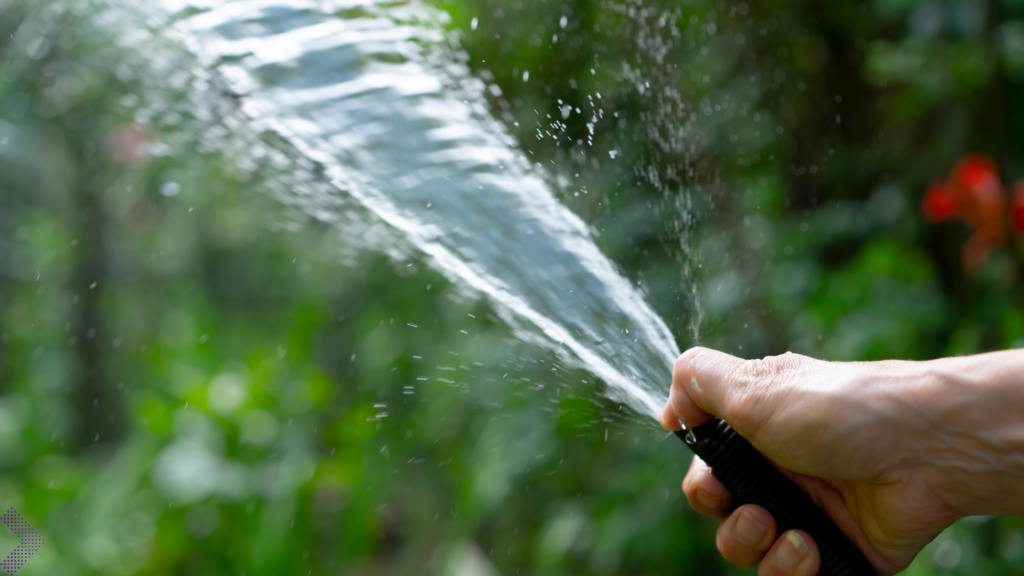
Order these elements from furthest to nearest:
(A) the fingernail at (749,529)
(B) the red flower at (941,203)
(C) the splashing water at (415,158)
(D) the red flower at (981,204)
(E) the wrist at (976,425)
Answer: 1. (B) the red flower at (941,203)
2. (D) the red flower at (981,204)
3. (C) the splashing water at (415,158)
4. (A) the fingernail at (749,529)
5. (E) the wrist at (976,425)

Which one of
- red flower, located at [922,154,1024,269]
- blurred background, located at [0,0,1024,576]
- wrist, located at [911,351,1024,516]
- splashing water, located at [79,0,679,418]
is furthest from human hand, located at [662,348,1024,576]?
red flower, located at [922,154,1024,269]

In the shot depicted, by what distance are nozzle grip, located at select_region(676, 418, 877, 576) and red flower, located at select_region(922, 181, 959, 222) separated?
3.64 feet

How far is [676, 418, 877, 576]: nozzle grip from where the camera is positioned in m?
0.59

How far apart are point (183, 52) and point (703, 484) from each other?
45.9 inches

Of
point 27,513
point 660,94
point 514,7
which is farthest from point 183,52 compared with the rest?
point 27,513

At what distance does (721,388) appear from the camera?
0.58m

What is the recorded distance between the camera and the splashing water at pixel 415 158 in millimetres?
776

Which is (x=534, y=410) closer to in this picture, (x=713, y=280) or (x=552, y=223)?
(x=713, y=280)

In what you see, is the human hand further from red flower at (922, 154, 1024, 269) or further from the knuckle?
red flower at (922, 154, 1024, 269)

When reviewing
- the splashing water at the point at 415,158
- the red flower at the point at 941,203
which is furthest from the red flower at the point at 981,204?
the splashing water at the point at 415,158

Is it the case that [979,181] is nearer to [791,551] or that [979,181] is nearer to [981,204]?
[981,204]

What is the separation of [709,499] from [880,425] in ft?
0.69

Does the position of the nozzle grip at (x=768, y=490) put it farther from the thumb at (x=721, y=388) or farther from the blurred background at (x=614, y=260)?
the blurred background at (x=614, y=260)

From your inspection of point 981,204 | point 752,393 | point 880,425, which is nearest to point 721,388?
point 752,393
